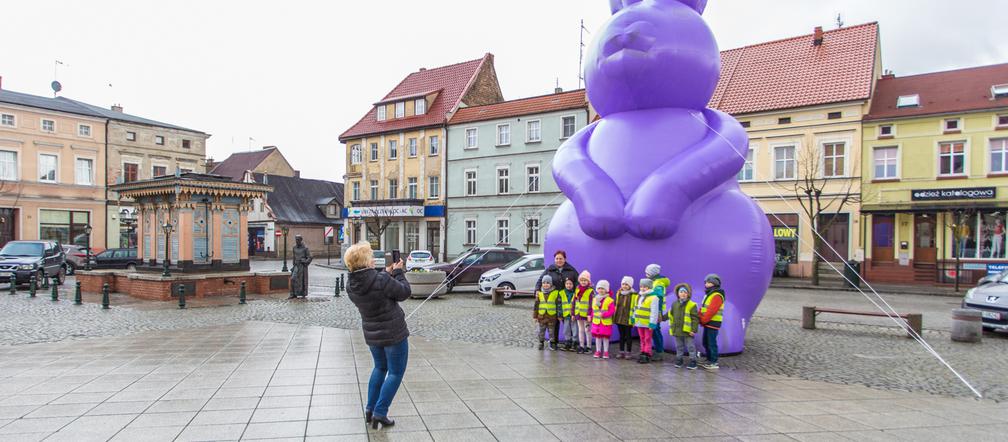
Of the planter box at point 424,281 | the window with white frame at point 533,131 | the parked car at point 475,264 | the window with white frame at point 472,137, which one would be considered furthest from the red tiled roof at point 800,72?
the planter box at point 424,281

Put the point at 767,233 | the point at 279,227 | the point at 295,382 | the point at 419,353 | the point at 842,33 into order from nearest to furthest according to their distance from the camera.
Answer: the point at 295,382 < the point at 767,233 < the point at 419,353 < the point at 842,33 < the point at 279,227

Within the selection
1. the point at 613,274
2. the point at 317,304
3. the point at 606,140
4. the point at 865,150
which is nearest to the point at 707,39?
the point at 606,140

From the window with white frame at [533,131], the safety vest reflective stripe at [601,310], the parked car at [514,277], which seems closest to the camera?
the safety vest reflective stripe at [601,310]

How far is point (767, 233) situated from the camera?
845 cm

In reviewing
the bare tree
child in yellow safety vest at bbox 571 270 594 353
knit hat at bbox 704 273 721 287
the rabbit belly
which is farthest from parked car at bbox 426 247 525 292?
the bare tree

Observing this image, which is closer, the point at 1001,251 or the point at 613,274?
the point at 613,274

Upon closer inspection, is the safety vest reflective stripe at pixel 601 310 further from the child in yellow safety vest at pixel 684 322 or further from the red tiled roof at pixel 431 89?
the red tiled roof at pixel 431 89

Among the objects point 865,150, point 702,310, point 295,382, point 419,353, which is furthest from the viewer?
point 865,150

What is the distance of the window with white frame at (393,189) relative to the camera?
4044cm

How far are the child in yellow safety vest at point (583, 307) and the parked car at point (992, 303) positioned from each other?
7.57m

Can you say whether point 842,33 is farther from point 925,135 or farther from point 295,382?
point 295,382

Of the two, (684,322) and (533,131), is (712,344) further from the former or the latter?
(533,131)

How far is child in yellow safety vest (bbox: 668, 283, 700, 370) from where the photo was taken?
25.8 feet

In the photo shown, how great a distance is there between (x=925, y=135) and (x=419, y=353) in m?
25.3
